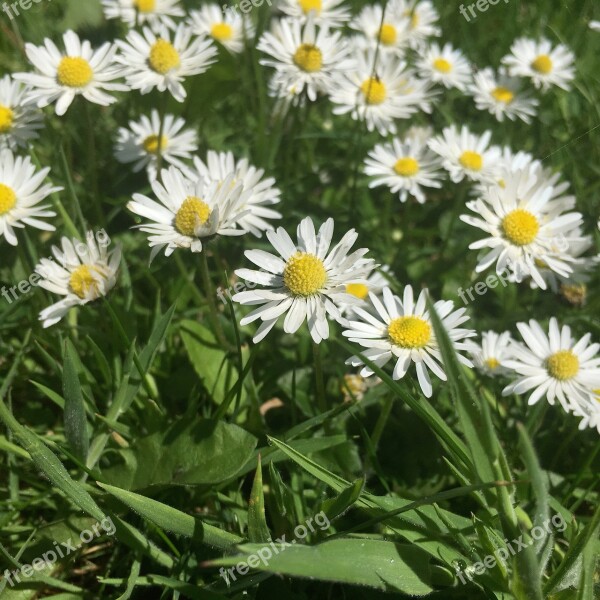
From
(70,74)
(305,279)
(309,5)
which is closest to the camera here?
(305,279)

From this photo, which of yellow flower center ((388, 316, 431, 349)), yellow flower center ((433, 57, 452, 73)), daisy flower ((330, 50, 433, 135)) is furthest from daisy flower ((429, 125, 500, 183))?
yellow flower center ((388, 316, 431, 349))

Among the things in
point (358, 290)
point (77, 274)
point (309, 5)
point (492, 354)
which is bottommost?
point (492, 354)

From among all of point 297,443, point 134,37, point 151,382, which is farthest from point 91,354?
point 134,37

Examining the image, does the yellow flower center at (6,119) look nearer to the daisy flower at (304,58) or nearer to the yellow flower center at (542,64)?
the daisy flower at (304,58)

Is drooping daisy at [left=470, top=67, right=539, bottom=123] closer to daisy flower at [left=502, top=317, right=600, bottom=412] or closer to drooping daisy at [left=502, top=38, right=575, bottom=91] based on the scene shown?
drooping daisy at [left=502, top=38, right=575, bottom=91]

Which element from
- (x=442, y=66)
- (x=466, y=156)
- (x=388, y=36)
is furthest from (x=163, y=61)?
(x=442, y=66)

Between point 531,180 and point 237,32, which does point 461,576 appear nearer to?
point 531,180

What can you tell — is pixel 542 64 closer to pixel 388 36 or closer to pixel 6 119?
pixel 388 36
